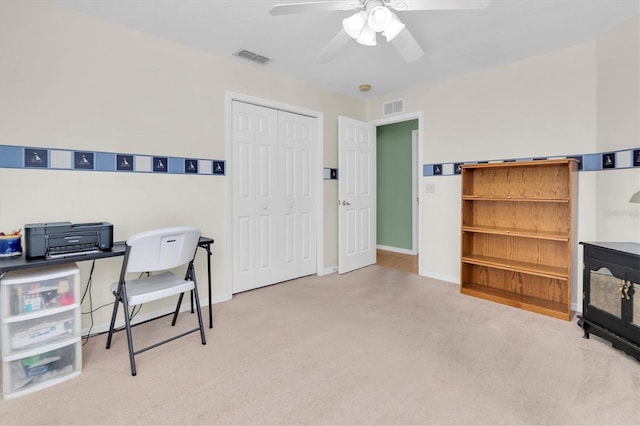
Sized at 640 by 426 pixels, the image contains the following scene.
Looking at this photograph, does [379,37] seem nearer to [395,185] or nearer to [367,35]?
[367,35]

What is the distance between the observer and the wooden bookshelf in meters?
2.87

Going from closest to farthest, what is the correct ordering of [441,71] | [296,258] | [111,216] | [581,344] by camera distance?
[581,344]
[111,216]
[441,71]
[296,258]

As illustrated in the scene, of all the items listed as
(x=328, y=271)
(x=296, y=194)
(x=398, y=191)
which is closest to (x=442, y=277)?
(x=328, y=271)

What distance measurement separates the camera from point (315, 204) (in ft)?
13.4

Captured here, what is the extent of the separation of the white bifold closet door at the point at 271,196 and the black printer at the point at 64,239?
1324mm

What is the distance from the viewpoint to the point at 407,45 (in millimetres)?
2156

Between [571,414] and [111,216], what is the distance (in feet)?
10.6

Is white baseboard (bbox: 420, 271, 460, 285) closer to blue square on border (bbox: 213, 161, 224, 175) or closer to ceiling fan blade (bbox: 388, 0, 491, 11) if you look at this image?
blue square on border (bbox: 213, 161, 224, 175)

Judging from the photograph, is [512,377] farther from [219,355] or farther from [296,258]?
[296,258]

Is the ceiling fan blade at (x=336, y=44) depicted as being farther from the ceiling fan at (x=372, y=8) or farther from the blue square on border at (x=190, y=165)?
the blue square on border at (x=190, y=165)

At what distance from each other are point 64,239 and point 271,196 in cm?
198

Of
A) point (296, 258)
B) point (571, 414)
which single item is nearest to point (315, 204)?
point (296, 258)

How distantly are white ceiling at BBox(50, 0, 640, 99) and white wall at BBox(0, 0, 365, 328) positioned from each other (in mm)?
193

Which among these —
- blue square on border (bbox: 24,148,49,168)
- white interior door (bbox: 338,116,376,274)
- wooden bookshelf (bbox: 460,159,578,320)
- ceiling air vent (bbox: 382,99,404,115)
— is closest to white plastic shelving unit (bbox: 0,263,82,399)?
blue square on border (bbox: 24,148,49,168)
